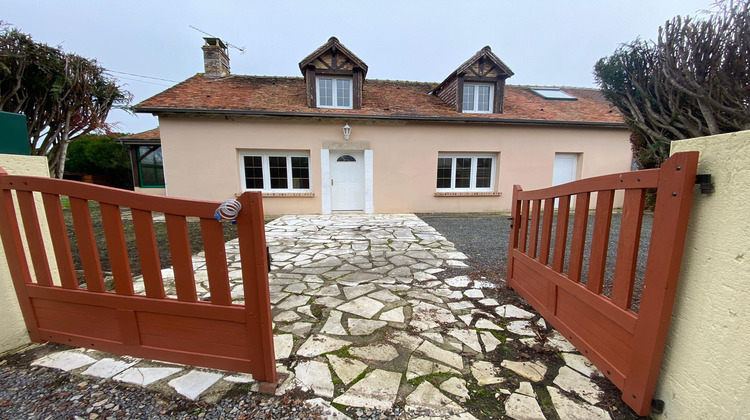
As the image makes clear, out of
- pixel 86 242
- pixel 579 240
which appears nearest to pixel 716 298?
pixel 579 240

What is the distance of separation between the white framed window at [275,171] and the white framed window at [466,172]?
4.15 meters

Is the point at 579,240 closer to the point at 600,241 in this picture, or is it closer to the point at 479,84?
the point at 600,241

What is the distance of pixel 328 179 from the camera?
7.96 meters

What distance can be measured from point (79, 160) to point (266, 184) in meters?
13.2

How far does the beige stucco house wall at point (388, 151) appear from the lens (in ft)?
24.0

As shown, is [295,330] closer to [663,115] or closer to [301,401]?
[301,401]

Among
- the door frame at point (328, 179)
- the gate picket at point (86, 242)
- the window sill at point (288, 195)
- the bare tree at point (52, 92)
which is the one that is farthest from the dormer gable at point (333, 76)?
the gate picket at point (86, 242)

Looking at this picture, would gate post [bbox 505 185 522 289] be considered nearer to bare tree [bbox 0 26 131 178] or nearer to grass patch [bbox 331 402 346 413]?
grass patch [bbox 331 402 346 413]

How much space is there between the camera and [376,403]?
4.71 feet

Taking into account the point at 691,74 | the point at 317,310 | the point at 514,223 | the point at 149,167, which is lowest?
the point at 317,310

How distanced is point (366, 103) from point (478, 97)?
3608mm

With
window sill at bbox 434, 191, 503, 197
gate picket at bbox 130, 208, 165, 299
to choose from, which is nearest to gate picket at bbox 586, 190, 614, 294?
gate picket at bbox 130, 208, 165, 299

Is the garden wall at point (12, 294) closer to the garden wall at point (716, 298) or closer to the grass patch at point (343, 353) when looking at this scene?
the grass patch at point (343, 353)

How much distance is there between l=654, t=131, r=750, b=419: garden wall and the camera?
1.01 m
